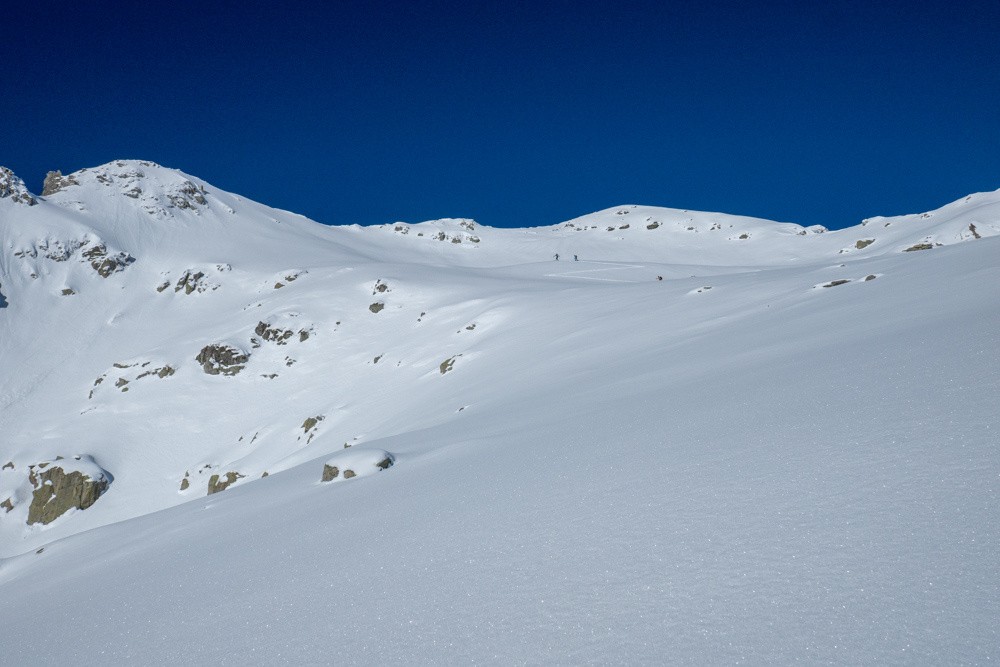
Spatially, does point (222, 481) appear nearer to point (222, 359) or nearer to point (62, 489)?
point (62, 489)

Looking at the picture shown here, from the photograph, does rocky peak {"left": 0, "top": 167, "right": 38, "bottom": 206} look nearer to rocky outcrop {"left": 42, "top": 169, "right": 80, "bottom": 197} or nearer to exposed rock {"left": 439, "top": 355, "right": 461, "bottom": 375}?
rocky outcrop {"left": 42, "top": 169, "right": 80, "bottom": 197}

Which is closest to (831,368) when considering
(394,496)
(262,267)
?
(394,496)

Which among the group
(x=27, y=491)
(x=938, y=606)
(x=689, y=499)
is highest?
(x=27, y=491)

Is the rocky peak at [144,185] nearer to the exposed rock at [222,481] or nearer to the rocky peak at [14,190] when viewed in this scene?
the rocky peak at [14,190]

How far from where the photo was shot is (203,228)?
8331 cm

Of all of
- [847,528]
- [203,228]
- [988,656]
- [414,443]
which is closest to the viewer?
[988,656]

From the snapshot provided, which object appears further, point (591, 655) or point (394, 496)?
point (394, 496)

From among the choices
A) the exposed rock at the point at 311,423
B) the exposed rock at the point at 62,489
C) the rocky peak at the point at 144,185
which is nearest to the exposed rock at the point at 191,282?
the rocky peak at the point at 144,185

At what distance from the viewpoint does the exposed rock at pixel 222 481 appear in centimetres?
2946

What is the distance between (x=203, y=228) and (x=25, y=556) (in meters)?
80.4

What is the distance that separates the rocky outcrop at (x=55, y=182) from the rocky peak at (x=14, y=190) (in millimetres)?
5942

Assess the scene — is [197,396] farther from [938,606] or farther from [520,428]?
[938,606]

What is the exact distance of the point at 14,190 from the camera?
81.1 meters

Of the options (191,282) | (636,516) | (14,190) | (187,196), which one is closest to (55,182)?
(14,190)
